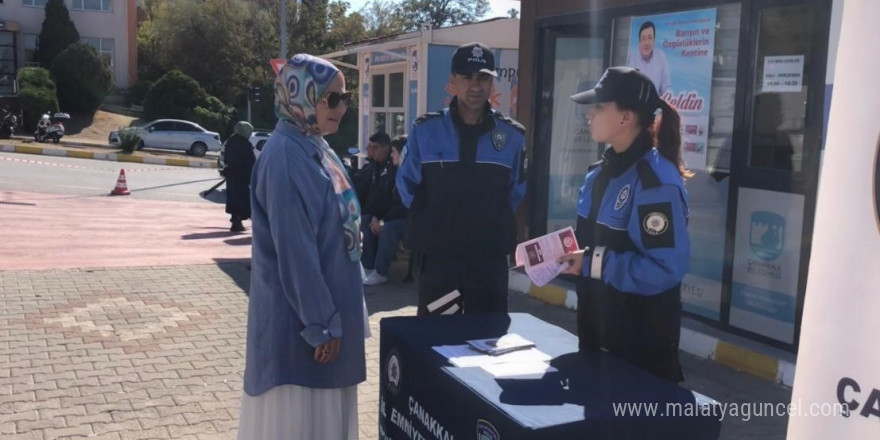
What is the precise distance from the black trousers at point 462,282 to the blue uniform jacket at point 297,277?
0.81 meters

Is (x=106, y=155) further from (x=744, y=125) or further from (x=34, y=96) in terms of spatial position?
(x=744, y=125)

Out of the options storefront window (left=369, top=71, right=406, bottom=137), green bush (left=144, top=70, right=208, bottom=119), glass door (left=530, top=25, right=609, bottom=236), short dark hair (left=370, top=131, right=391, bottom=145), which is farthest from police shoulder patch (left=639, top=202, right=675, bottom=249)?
green bush (left=144, top=70, right=208, bottom=119)

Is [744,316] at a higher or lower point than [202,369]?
higher

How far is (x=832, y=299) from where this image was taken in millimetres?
1515

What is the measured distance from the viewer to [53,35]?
44.8 m

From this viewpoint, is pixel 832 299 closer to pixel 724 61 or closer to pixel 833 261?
pixel 833 261

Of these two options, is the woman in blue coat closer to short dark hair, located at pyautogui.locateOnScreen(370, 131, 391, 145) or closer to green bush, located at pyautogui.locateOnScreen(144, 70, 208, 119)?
short dark hair, located at pyautogui.locateOnScreen(370, 131, 391, 145)

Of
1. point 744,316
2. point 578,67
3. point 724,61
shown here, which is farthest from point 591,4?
point 744,316

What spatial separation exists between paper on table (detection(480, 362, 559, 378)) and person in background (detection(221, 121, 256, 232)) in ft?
33.7

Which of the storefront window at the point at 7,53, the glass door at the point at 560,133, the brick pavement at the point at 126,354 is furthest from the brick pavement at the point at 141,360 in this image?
the storefront window at the point at 7,53

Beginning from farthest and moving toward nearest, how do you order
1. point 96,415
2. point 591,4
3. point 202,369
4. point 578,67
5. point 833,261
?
1. point 578,67
2. point 591,4
3. point 202,369
4. point 96,415
5. point 833,261

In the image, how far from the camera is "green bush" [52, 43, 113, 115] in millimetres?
40219

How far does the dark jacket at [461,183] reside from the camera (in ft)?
12.6

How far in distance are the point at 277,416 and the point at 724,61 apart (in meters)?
4.68
